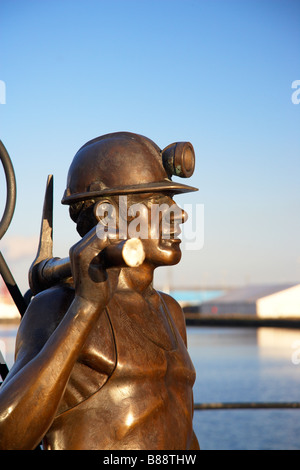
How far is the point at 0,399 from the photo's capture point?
2291 millimetres

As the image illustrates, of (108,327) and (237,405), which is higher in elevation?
(108,327)

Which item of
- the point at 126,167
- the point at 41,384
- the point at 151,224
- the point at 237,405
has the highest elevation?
the point at 126,167

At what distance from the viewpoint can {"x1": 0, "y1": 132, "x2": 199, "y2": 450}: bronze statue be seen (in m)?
2.32

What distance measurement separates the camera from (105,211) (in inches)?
104

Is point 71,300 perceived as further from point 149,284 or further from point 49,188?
point 49,188

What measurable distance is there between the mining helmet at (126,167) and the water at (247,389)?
1.30 m

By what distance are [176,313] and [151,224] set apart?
552mm

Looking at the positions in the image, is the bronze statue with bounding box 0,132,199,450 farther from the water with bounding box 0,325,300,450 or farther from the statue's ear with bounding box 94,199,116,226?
the water with bounding box 0,325,300,450

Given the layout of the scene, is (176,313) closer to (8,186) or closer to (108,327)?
(108,327)

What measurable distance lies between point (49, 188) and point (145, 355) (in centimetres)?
91

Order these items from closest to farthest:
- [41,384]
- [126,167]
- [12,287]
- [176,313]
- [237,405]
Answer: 1. [41,384]
2. [126,167]
3. [176,313]
4. [12,287]
5. [237,405]

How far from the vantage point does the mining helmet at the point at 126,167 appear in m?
2.69

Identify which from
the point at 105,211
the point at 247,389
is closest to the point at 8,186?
the point at 105,211
